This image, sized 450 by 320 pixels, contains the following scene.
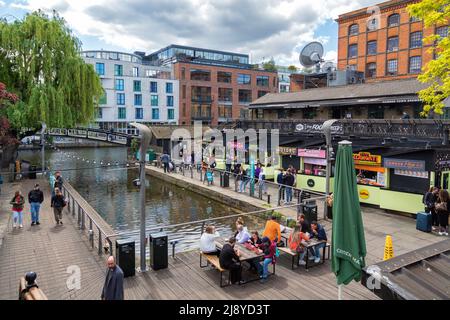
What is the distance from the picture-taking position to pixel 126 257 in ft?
28.3

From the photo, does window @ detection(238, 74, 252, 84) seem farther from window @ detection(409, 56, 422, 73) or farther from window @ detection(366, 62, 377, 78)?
window @ detection(409, 56, 422, 73)

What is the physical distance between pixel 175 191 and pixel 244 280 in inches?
605

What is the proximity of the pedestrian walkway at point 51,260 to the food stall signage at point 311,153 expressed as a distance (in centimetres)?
1317

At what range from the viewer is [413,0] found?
38.5 metres

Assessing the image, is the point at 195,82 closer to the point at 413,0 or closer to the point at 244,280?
the point at 413,0

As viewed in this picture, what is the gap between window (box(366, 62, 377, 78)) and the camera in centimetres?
4422

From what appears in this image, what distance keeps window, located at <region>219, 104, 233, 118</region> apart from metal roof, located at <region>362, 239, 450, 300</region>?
206ft

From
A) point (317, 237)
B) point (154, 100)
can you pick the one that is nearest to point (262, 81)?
point (154, 100)

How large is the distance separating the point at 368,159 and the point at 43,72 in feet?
72.5

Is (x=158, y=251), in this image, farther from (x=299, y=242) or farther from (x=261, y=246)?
(x=299, y=242)

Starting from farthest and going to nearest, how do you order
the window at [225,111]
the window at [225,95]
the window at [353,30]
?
the window at [225,111] → the window at [225,95] → the window at [353,30]

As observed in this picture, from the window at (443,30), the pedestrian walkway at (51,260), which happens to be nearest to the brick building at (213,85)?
the window at (443,30)

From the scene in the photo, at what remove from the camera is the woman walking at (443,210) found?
12227 mm

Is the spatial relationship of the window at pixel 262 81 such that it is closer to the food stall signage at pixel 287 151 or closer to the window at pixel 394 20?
the window at pixel 394 20
